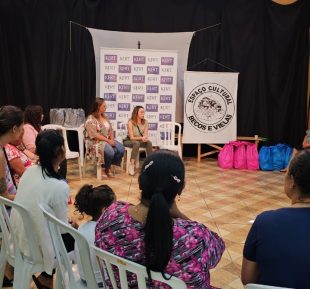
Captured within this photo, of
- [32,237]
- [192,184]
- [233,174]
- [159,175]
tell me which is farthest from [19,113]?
[233,174]

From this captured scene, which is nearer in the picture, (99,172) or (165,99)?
(99,172)

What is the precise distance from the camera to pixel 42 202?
182 cm

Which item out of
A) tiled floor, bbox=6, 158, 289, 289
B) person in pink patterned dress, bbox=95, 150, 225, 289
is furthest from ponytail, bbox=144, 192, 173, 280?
tiled floor, bbox=6, 158, 289, 289

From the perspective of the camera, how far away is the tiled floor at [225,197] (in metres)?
2.93

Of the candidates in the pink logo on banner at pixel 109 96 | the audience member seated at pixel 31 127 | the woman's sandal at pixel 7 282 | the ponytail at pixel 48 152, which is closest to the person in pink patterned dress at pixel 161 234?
the ponytail at pixel 48 152

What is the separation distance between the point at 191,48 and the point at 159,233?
A: 5774 millimetres

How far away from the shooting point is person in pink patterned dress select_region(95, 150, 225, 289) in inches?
45.3

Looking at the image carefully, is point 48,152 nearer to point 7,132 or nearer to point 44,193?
point 44,193

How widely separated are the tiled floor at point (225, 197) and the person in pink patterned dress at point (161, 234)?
140 cm

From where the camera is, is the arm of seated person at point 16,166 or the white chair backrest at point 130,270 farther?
the arm of seated person at point 16,166

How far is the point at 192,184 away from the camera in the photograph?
16.5 ft

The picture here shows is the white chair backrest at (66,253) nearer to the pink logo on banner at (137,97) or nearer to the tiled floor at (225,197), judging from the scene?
the tiled floor at (225,197)

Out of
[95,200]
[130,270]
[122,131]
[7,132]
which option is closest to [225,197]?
[122,131]

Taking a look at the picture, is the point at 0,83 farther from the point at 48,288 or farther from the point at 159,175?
the point at 159,175
